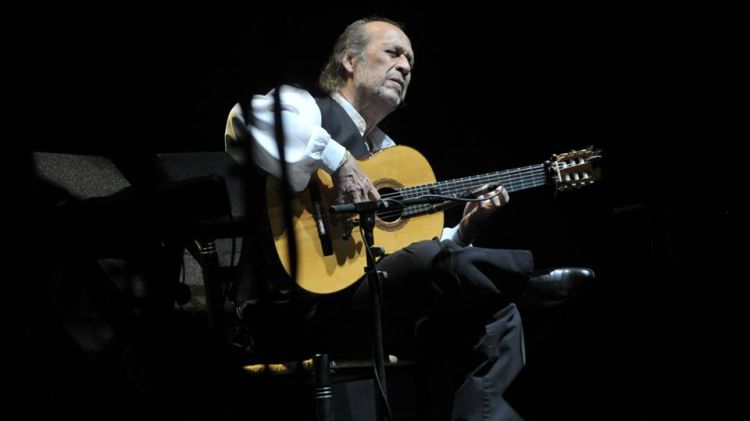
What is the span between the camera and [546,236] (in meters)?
3.46

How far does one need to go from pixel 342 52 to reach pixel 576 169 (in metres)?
1.03

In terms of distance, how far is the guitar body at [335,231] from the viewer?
2.17m

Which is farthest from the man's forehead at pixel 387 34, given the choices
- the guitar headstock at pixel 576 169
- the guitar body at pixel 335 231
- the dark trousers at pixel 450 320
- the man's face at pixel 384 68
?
the dark trousers at pixel 450 320

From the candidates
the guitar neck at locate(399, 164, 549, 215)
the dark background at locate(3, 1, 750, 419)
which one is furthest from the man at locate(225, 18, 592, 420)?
the dark background at locate(3, 1, 750, 419)

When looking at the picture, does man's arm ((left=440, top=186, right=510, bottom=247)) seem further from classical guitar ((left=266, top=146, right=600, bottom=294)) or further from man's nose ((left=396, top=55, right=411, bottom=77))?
man's nose ((left=396, top=55, right=411, bottom=77))

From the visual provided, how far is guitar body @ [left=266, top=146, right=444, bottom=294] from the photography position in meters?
2.17

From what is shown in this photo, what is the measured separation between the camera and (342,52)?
9.52 feet

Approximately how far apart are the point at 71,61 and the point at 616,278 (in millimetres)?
2440

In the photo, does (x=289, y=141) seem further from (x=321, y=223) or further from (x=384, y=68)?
(x=384, y=68)

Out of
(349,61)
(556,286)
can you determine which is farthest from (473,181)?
(349,61)

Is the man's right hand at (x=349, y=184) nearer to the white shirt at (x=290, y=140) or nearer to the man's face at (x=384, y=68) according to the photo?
the white shirt at (x=290, y=140)

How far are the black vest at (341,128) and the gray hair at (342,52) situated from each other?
257 millimetres

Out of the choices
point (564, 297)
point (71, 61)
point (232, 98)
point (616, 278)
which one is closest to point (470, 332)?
point (564, 297)

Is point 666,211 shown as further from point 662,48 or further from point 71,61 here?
point 71,61
